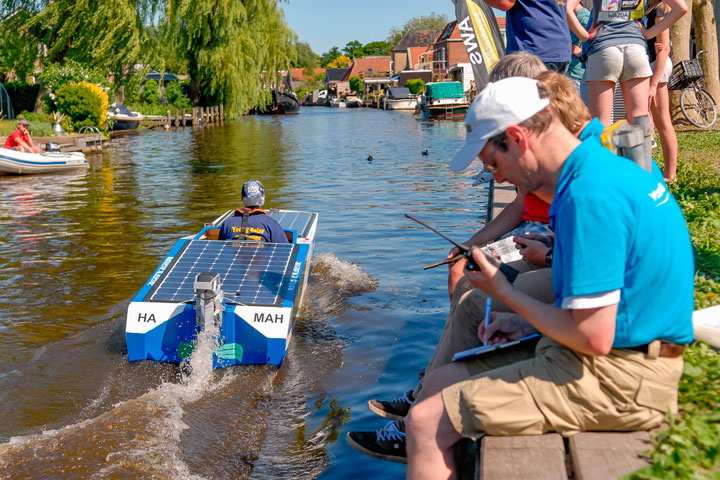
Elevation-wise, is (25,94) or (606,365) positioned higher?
(25,94)

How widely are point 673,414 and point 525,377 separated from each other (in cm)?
56

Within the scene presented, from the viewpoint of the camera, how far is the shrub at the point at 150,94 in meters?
51.8

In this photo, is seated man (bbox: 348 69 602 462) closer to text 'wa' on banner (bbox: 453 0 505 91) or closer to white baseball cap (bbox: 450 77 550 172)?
white baseball cap (bbox: 450 77 550 172)

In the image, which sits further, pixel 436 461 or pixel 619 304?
pixel 436 461

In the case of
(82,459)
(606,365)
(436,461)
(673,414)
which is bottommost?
(82,459)

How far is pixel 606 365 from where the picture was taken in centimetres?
271

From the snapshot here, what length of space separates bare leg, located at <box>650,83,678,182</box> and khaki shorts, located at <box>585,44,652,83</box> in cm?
120

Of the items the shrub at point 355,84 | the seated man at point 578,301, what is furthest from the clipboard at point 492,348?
the shrub at point 355,84

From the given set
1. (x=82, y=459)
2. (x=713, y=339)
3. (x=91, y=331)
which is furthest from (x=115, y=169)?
(x=713, y=339)

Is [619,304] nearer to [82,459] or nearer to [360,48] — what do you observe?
[82,459]

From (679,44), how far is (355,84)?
101 meters

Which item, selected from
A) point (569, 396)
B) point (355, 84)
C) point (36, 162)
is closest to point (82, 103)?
→ point (36, 162)

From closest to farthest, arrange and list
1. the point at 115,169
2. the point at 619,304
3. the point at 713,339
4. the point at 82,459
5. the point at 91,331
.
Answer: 1. the point at 619,304
2. the point at 713,339
3. the point at 82,459
4. the point at 91,331
5. the point at 115,169

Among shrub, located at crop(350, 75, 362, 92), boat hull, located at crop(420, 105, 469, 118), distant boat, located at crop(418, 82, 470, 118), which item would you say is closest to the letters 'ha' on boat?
distant boat, located at crop(418, 82, 470, 118)
